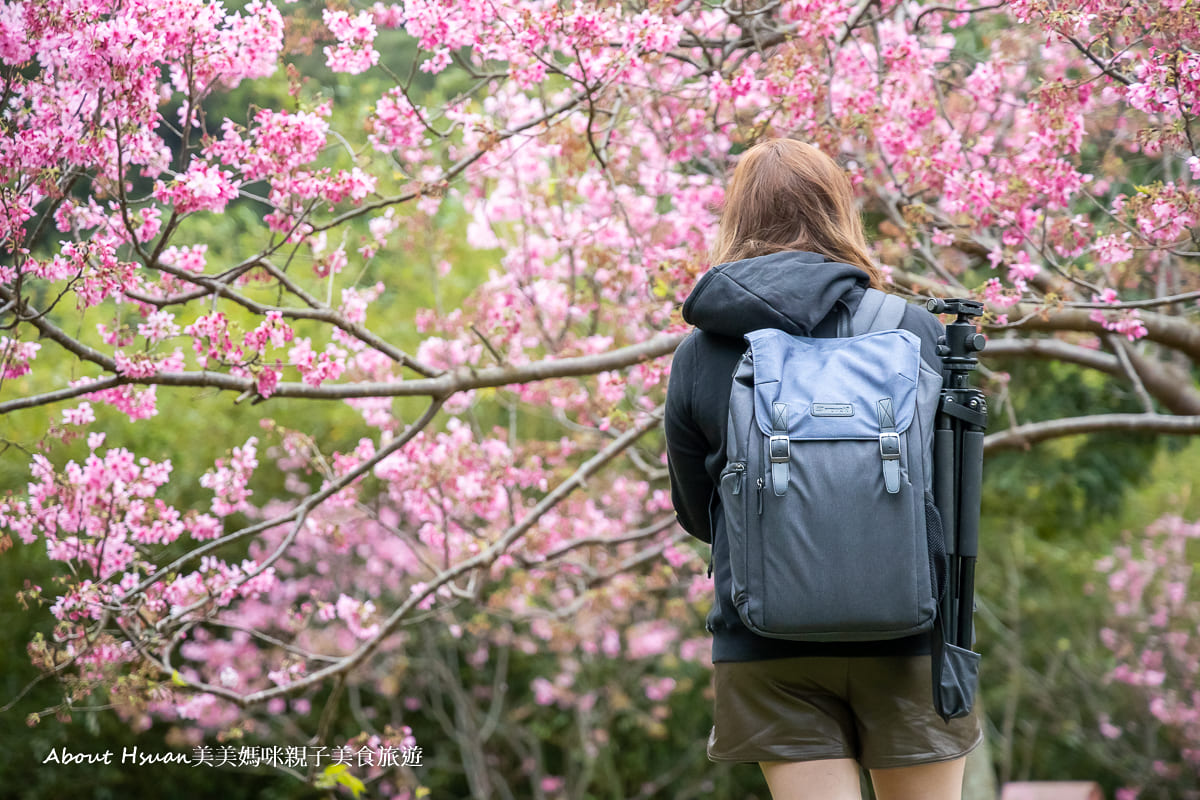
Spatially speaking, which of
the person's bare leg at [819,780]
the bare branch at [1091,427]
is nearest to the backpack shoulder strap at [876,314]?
the person's bare leg at [819,780]

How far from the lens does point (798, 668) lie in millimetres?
1487

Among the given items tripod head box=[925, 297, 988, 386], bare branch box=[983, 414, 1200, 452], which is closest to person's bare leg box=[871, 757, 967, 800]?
tripod head box=[925, 297, 988, 386]

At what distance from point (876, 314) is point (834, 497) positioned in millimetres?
314

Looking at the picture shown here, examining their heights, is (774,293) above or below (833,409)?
above

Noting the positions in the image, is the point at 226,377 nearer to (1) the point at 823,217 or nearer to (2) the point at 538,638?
(1) the point at 823,217

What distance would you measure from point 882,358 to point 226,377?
187 cm

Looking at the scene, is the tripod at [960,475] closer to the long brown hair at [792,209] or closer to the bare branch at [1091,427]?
the long brown hair at [792,209]

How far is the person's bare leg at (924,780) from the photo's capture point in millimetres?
1506

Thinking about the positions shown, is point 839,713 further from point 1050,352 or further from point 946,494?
point 1050,352

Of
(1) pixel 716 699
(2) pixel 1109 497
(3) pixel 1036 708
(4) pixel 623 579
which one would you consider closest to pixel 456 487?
(4) pixel 623 579

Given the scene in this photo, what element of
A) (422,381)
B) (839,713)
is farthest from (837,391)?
(422,381)

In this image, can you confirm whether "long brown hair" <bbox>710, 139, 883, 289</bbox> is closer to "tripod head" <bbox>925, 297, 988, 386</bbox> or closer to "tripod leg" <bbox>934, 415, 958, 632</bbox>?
"tripod head" <bbox>925, 297, 988, 386</bbox>

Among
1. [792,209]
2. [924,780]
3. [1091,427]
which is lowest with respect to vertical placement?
[924,780]

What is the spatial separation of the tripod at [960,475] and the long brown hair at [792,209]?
0.75 feet
